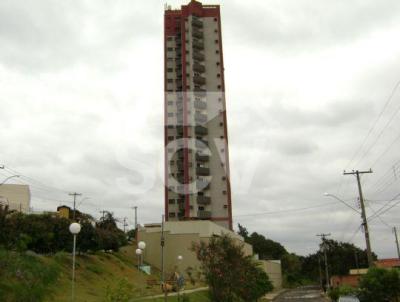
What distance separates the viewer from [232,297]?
27.7 m

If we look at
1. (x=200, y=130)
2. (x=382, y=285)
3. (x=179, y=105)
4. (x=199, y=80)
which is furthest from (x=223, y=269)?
(x=199, y=80)

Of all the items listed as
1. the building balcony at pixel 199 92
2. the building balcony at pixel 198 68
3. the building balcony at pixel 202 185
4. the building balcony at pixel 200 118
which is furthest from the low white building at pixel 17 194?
the building balcony at pixel 198 68

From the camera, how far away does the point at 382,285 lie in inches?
1196

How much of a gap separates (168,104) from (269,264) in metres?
39.6

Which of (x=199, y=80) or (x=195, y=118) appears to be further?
(x=199, y=80)

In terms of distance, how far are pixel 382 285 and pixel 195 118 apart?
2647 inches

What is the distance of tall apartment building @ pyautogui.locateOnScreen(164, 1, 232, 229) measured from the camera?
91.0 metres

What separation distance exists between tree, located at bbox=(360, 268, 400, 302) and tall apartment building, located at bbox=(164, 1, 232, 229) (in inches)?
2313

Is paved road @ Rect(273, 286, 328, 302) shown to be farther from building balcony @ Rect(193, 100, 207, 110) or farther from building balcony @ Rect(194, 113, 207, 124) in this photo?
building balcony @ Rect(193, 100, 207, 110)

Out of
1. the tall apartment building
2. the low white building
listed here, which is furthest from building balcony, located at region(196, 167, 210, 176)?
the low white building

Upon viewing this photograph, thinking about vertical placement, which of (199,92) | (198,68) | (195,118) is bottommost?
(195,118)

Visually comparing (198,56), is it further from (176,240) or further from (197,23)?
(176,240)

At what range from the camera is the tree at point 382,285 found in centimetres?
3003

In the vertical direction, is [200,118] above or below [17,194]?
above
